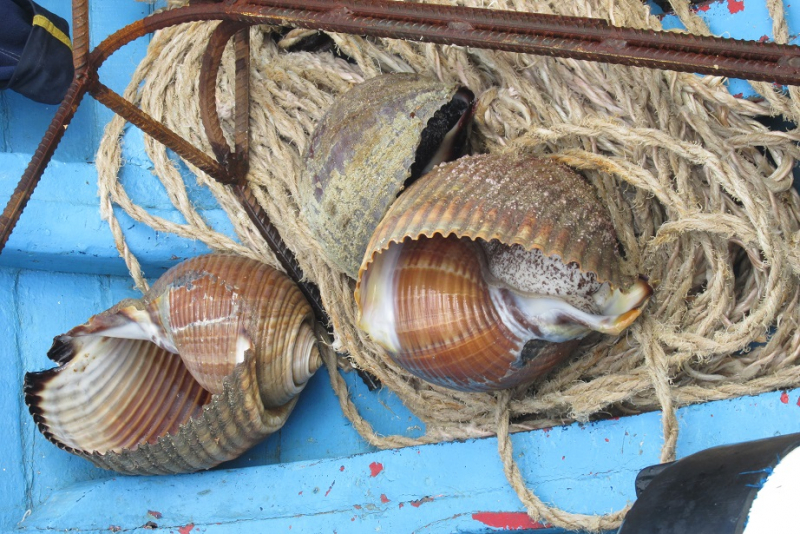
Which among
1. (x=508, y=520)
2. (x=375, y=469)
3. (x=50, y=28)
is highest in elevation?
(x=50, y=28)

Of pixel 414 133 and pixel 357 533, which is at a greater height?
pixel 414 133

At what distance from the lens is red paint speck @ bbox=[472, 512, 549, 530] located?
1.07 meters

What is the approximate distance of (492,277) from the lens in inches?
41.0

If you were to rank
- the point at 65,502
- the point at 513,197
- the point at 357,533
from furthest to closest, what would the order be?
the point at 65,502, the point at 357,533, the point at 513,197

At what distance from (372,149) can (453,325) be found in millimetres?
313

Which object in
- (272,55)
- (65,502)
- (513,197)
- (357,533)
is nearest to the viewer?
(513,197)

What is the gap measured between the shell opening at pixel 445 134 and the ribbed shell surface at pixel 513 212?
0.27 feet

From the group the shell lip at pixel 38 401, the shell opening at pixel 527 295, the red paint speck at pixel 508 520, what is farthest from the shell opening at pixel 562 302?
the shell lip at pixel 38 401

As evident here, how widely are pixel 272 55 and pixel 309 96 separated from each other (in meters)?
0.16

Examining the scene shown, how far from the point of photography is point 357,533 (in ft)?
3.89

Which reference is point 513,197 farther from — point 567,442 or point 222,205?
point 222,205

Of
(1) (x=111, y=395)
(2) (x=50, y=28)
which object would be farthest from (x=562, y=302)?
(2) (x=50, y=28)

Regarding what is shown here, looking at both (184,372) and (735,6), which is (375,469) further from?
(735,6)

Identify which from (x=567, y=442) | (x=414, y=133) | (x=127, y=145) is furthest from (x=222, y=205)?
(x=567, y=442)
